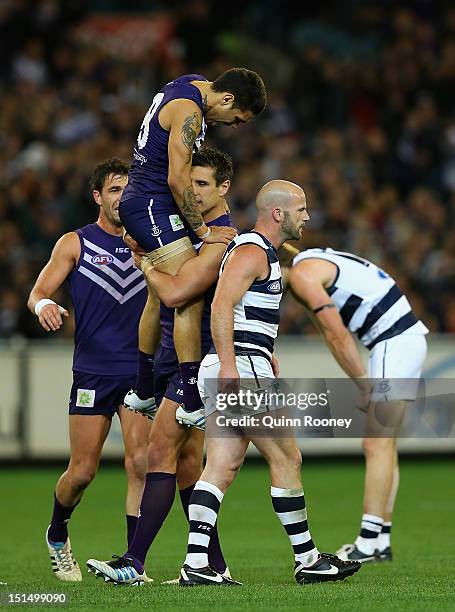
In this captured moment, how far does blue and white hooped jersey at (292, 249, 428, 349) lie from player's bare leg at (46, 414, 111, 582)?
2.13 meters

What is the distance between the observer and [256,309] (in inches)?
303

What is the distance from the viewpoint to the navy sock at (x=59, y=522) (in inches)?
342

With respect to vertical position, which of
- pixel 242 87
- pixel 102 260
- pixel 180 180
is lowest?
pixel 102 260

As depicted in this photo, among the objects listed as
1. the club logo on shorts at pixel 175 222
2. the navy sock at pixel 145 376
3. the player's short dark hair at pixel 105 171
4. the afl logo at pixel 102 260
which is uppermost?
the player's short dark hair at pixel 105 171

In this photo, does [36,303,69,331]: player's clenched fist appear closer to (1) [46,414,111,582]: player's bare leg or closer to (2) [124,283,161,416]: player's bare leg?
(2) [124,283,161,416]: player's bare leg

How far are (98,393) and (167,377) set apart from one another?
0.63m

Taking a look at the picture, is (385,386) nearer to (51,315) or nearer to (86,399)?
(86,399)

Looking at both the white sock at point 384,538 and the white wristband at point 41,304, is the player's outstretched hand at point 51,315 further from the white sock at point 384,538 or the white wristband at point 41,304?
the white sock at point 384,538

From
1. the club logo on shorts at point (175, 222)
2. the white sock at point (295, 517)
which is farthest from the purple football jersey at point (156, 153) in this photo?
the white sock at point (295, 517)

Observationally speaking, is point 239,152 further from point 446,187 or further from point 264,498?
point 264,498

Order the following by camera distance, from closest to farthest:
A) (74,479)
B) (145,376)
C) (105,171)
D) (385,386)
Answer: (145,376) < (74,479) < (105,171) < (385,386)

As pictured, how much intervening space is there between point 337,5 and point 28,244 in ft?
30.2

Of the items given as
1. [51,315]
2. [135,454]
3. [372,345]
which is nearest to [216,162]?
[51,315]

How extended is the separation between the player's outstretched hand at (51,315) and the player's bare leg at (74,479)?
28.9 inches
